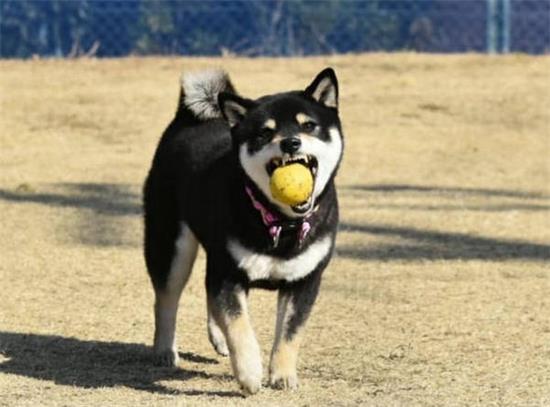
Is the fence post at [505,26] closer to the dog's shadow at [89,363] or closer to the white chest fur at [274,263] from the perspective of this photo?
the dog's shadow at [89,363]

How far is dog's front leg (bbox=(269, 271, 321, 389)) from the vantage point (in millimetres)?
6012

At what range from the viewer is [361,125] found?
1434cm

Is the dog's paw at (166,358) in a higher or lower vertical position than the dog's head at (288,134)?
lower

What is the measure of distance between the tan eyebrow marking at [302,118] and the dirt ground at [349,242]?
1.04 meters

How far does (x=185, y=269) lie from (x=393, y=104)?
334 inches

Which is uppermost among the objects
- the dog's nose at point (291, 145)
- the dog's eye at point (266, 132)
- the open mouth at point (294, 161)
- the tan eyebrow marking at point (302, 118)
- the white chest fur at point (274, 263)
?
the tan eyebrow marking at point (302, 118)

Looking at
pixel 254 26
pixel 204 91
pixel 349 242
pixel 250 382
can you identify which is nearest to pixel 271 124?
pixel 250 382

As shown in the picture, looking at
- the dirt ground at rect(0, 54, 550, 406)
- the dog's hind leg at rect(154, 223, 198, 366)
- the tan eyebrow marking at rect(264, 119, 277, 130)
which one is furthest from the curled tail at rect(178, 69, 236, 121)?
the dirt ground at rect(0, 54, 550, 406)

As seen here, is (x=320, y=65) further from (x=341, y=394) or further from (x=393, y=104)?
(x=341, y=394)

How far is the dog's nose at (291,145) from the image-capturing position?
224 inches

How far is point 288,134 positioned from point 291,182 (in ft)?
0.69

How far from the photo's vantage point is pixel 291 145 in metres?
5.68

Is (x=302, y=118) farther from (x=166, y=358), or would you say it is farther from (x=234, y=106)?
(x=166, y=358)

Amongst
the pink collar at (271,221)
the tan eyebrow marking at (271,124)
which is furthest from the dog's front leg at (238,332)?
the tan eyebrow marking at (271,124)
